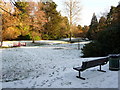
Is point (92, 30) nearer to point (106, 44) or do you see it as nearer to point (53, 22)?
point (53, 22)

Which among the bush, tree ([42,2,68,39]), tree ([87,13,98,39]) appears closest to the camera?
the bush

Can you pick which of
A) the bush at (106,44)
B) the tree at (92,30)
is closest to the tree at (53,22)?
the tree at (92,30)

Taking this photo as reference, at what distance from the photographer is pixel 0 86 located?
4590 millimetres

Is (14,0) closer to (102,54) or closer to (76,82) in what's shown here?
(76,82)

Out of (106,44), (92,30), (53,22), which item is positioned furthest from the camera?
(53,22)

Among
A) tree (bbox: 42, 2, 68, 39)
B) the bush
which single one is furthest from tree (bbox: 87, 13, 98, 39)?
tree (bbox: 42, 2, 68, 39)

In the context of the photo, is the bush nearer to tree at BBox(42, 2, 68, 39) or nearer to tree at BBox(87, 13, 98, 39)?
tree at BBox(87, 13, 98, 39)

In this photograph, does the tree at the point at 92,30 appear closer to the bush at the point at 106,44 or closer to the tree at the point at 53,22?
the bush at the point at 106,44

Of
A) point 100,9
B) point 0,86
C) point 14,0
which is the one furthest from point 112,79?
point 100,9

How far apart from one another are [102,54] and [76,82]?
6574 millimetres

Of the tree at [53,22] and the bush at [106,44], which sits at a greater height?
the tree at [53,22]

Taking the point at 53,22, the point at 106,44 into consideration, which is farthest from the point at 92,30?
the point at 106,44

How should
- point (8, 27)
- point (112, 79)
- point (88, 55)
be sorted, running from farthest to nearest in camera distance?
point (8, 27) → point (88, 55) → point (112, 79)

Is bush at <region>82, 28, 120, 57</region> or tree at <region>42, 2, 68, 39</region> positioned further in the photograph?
tree at <region>42, 2, 68, 39</region>
